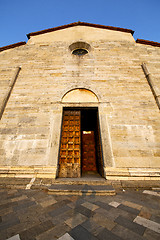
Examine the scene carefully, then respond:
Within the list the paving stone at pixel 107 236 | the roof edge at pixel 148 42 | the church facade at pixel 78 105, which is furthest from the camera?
the roof edge at pixel 148 42

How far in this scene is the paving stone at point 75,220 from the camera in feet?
4.86

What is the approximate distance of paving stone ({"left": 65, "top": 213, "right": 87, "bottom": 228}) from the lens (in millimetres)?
1480

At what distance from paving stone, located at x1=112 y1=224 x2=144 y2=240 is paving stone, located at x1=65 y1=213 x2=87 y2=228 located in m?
0.48

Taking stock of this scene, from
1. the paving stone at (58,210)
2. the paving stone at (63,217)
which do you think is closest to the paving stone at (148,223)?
the paving stone at (63,217)

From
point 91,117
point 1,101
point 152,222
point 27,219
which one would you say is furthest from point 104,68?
point 27,219

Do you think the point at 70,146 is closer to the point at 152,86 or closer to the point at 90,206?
the point at 90,206

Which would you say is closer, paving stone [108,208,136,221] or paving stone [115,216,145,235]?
paving stone [115,216,145,235]

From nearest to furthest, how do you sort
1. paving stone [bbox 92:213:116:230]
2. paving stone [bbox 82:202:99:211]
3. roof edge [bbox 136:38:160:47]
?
paving stone [bbox 92:213:116:230] < paving stone [bbox 82:202:99:211] < roof edge [bbox 136:38:160:47]

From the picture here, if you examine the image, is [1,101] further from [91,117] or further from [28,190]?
[91,117]

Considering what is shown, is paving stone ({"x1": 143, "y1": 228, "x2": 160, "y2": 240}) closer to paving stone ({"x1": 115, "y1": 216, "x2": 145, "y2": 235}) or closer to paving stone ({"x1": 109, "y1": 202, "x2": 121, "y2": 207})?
paving stone ({"x1": 115, "y1": 216, "x2": 145, "y2": 235})

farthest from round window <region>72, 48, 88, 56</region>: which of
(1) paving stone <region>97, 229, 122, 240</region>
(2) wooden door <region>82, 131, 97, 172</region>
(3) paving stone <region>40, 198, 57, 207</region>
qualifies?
(1) paving stone <region>97, 229, 122, 240</region>

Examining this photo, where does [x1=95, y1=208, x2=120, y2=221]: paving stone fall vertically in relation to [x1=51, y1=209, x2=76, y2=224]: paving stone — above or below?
below

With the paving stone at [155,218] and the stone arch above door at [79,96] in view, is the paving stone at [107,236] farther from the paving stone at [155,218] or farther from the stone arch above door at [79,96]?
the stone arch above door at [79,96]

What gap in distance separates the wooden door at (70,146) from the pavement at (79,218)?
1534mm
